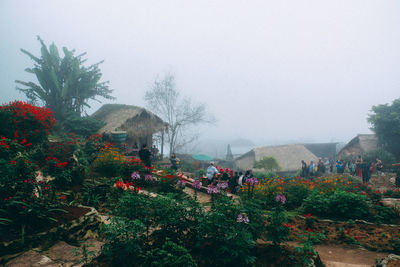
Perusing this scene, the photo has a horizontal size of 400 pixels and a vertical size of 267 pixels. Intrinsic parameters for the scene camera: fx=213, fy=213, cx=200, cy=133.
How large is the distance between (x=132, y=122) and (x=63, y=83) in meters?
7.58

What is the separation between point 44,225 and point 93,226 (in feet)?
2.95

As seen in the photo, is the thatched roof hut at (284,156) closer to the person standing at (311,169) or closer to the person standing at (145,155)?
the person standing at (311,169)

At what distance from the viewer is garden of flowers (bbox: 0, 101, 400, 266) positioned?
3.26m

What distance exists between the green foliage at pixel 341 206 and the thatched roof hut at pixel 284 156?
19625 mm

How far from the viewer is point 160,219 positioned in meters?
3.70

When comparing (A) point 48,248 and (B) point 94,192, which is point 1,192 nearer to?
(A) point 48,248

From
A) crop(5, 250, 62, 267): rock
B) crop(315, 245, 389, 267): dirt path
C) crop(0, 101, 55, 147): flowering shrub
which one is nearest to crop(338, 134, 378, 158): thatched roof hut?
crop(315, 245, 389, 267): dirt path

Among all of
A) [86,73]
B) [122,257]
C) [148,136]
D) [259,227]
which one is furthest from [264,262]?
[86,73]

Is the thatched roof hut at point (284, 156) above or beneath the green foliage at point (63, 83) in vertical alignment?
beneath

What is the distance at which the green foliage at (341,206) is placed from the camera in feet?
21.9

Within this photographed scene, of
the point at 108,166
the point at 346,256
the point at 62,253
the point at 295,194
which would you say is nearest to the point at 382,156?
the point at 295,194

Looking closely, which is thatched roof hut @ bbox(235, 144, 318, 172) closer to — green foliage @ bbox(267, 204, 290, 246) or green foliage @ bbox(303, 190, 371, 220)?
green foliage @ bbox(303, 190, 371, 220)

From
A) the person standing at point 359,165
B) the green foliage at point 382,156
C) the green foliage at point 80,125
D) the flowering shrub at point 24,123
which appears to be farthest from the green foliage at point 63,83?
the green foliage at point 382,156

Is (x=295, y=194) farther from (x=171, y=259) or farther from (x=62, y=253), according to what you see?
(x=62, y=253)
